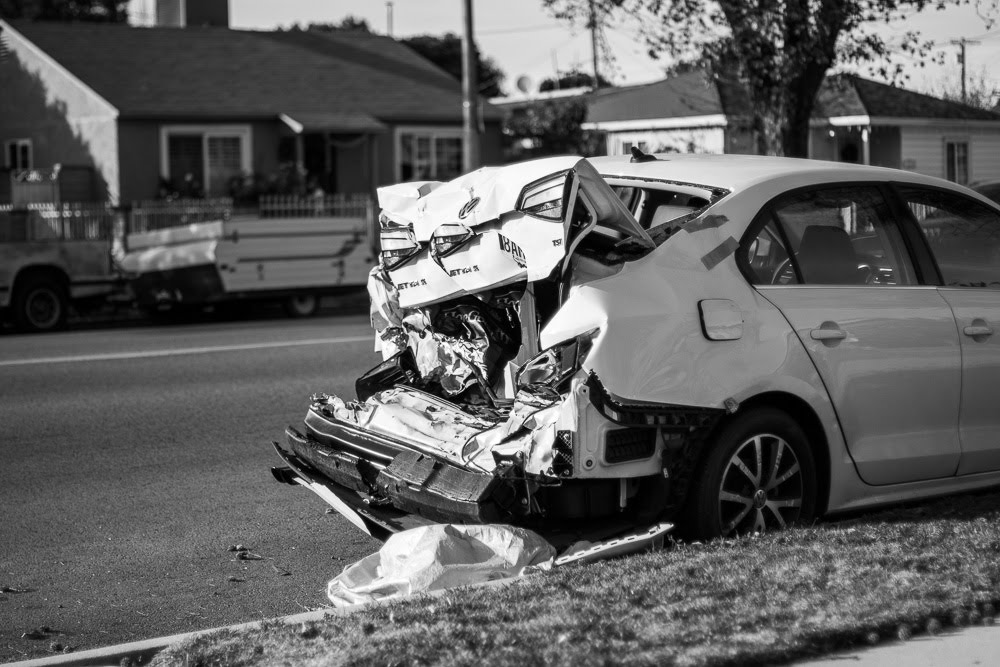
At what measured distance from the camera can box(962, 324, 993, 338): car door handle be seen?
6.00 m

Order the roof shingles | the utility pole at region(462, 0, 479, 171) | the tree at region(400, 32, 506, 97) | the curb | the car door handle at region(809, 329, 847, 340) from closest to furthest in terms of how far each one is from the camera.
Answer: the curb
the car door handle at region(809, 329, 847, 340)
the utility pole at region(462, 0, 479, 171)
the roof shingles
the tree at region(400, 32, 506, 97)

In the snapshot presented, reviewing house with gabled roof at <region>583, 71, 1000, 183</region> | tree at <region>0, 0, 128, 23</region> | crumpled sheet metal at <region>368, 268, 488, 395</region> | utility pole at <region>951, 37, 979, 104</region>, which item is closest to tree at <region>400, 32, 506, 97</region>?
tree at <region>0, 0, 128, 23</region>

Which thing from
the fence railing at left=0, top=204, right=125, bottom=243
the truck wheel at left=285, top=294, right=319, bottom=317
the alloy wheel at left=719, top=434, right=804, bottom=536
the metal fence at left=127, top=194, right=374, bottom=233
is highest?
the metal fence at left=127, top=194, right=374, bottom=233

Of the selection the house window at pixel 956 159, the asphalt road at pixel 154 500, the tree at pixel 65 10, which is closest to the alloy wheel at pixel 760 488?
the asphalt road at pixel 154 500

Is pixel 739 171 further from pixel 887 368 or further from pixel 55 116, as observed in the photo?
pixel 55 116

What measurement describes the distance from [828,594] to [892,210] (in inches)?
87.8

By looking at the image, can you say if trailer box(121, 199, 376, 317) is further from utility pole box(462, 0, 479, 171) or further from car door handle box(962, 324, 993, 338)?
car door handle box(962, 324, 993, 338)

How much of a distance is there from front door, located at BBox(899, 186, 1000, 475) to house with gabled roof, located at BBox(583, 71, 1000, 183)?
11484 mm

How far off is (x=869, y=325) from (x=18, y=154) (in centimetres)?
2808

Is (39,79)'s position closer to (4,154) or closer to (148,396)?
(4,154)

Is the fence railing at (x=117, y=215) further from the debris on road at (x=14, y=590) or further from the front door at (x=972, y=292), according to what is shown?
the front door at (x=972, y=292)

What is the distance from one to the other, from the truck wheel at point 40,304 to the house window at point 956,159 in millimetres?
Result: 15494

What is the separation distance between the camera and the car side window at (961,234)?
20.4 feet

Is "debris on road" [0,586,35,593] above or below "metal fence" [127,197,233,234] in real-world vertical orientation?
below
